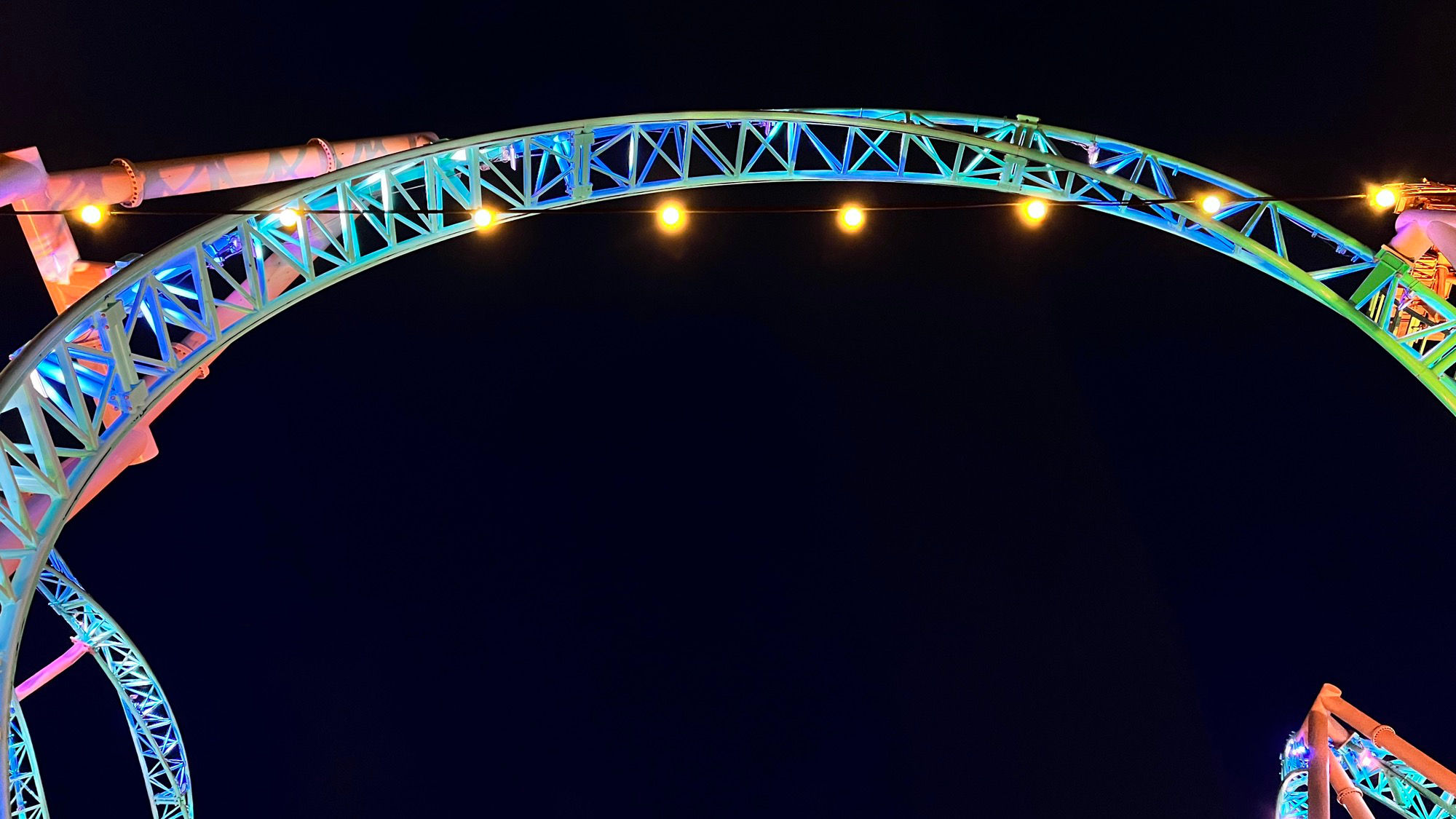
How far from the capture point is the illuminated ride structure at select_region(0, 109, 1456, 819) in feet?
34.0

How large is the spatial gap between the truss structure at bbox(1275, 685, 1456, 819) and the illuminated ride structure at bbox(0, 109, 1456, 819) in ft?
0.21

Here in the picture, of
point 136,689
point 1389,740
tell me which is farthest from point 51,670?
point 1389,740

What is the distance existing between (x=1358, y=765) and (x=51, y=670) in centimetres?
2165

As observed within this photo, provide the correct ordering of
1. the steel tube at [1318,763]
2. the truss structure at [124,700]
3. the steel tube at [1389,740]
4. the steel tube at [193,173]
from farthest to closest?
1. the truss structure at [124,700]
2. the steel tube at [1389,740]
3. the steel tube at [1318,763]
4. the steel tube at [193,173]

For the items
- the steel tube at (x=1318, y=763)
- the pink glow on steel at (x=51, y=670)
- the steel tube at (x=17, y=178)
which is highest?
the pink glow on steel at (x=51, y=670)

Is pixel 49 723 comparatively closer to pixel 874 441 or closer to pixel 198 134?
pixel 198 134

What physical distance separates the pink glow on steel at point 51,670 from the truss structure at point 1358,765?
771 inches

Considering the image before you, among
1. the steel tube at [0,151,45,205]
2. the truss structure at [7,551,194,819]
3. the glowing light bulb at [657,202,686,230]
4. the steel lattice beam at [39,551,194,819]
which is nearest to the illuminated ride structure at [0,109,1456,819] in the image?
the steel tube at [0,151,45,205]

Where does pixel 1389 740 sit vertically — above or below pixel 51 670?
below

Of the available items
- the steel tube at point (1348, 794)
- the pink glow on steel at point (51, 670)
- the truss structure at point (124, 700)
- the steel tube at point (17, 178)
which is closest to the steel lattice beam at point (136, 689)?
the truss structure at point (124, 700)

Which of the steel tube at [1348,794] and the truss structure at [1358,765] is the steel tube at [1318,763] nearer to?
the truss structure at [1358,765]

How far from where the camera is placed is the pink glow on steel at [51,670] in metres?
17.6

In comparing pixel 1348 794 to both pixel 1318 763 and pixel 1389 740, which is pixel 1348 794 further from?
pixel 1389 740

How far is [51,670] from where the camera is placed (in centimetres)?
1859
